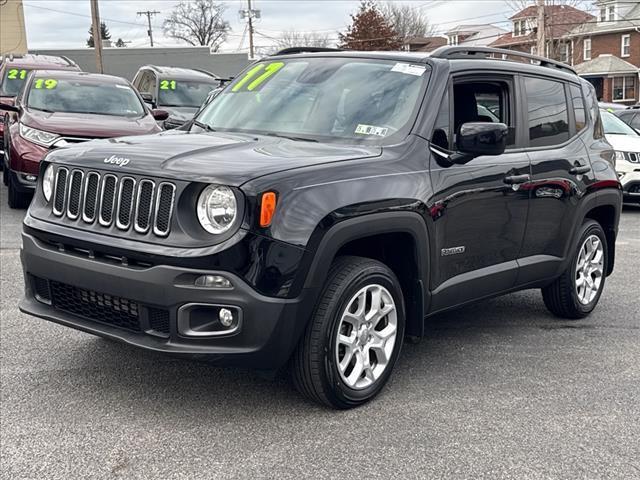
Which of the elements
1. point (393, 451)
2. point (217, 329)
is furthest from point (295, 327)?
point (393, 451)

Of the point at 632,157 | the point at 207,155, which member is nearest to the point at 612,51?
the point at 632,157

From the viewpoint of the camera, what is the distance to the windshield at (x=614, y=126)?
44.9ft

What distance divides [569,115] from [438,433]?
296 cm

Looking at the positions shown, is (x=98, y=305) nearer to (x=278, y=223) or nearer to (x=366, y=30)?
(x=278, y=223)

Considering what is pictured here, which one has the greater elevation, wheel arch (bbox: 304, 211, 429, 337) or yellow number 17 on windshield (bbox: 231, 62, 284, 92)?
yellow number 17 on windshield (bbox: 231, 62, 284, 92)

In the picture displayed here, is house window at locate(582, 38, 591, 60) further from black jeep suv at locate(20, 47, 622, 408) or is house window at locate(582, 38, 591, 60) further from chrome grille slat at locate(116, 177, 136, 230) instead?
chrome grille slat at locate(116, 177, 136, 230)

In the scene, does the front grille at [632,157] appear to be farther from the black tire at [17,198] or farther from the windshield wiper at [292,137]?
the windshield wiper at [292,137]

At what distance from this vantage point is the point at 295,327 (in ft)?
12.1

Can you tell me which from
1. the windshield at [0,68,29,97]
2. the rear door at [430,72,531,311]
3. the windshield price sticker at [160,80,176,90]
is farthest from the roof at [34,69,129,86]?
the rear door at [430,72,531,311]

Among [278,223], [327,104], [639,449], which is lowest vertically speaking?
[639,449]

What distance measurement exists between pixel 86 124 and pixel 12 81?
547 cm

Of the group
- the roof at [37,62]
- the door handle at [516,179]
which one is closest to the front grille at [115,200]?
the door handle at [516,179]

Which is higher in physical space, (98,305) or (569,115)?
(569,115)

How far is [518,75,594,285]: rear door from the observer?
526 centimetres
